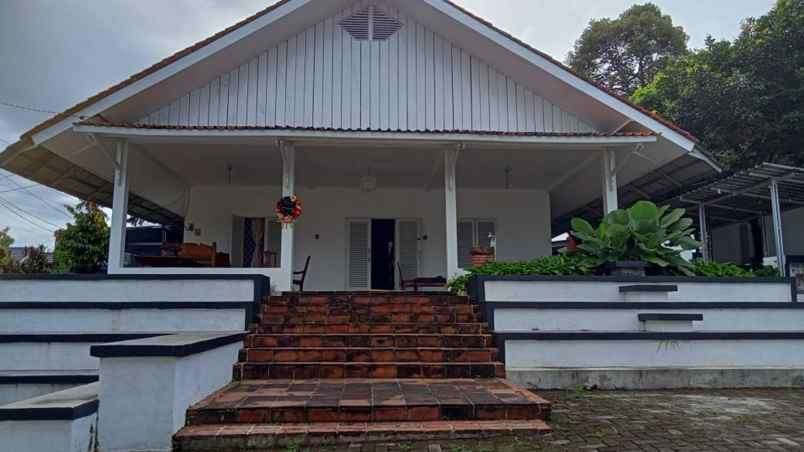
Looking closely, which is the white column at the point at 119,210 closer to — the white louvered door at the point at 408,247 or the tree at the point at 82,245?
the white louvered door at the point at 408,247

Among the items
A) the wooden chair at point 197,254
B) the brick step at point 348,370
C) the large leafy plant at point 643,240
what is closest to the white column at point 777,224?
the large leafy plant at point 643,240

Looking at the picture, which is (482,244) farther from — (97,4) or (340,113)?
(97,4)

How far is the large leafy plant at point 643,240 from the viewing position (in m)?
7.05

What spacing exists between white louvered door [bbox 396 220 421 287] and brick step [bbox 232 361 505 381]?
5.94 m

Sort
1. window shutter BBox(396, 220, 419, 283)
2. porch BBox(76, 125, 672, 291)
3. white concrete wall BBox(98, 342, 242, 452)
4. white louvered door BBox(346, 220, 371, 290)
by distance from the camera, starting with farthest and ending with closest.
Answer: window shutter BBox(396, 220, 419, 283) → white louvered door BBox(346, 220, 371, 290) → porch BBox(76, 125, 672, 291) → white concrete wall BBox(98, 342, 242, 452)

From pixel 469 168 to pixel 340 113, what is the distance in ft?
9.54

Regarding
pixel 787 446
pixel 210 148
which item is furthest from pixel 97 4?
pixel 787 446

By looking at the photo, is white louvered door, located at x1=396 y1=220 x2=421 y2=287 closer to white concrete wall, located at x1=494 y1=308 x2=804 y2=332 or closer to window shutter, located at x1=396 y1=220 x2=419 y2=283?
window shutter, located at x1=396 y1=220 x2=419 y2=283

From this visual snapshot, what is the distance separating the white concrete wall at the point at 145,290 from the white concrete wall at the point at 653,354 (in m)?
3.65

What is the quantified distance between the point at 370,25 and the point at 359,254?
481 cm

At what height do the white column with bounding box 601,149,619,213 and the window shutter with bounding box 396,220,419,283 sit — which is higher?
the white column with bounding box 601,149,619,213

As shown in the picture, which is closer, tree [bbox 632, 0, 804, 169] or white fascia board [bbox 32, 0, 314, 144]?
white fascia board [bbox 32, 0, 314, 144]

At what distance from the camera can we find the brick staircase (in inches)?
146

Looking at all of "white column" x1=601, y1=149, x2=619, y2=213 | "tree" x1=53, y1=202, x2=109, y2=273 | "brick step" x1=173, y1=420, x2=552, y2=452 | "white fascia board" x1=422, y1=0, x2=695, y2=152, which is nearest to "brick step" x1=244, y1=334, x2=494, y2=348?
"brick step" x1=173, y1=420, x2=552, y2=452
